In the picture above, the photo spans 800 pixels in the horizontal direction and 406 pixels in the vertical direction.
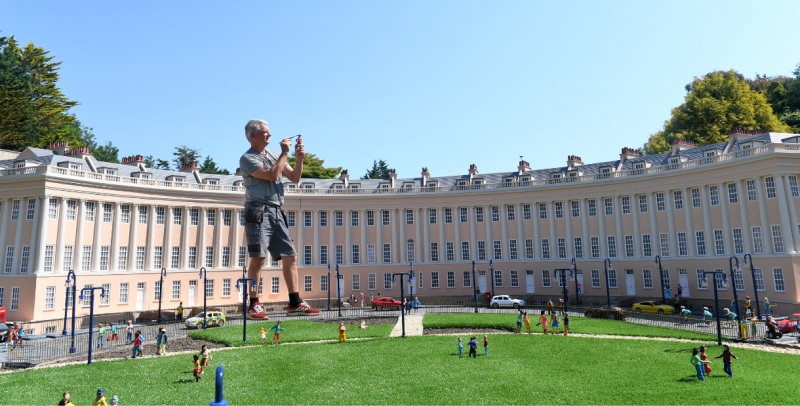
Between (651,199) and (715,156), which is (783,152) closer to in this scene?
(715,156)

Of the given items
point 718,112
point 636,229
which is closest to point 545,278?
point 636,229

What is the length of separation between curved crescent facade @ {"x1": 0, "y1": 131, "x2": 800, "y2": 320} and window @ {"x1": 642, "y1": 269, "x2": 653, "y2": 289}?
0.54ft

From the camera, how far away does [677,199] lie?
48375 millimetres

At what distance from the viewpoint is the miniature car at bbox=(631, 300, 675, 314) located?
40.8 m

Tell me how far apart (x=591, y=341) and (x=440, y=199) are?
32.5 m

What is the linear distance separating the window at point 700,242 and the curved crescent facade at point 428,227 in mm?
125

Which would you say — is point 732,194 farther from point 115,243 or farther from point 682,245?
point 115,243

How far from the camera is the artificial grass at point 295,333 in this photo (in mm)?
31578

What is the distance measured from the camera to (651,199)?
49.7 meters

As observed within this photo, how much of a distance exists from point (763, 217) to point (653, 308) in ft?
40.8

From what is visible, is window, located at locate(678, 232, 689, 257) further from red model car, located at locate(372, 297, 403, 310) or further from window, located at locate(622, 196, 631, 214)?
red model car, located at locate(372, 297, 403, 310)

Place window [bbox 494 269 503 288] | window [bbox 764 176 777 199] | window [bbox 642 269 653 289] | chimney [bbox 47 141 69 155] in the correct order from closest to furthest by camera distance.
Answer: window [bbox 764 176 777 199] → window [bbox 642 269 653 289] → chimney [bbox 47 141 69 155] → window [bbox 494 269 503 288]

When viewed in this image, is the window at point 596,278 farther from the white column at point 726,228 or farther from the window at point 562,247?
the white column at point 726,228

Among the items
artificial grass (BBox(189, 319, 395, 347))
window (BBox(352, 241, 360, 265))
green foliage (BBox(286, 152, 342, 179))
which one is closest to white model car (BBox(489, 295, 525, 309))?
artificial grass (BBox(189, 319, 395, 347))
